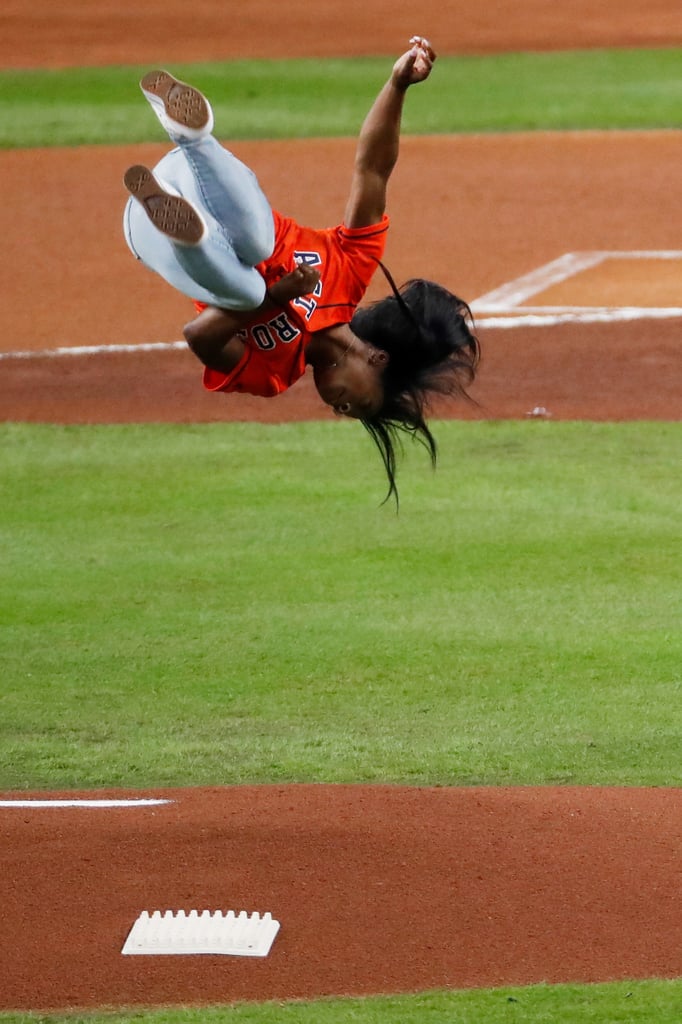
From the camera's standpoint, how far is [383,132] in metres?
6.23

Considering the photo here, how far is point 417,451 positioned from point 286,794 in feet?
20.9

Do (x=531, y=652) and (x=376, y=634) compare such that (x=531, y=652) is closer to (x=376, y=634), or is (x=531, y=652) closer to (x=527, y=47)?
(x=376, y=634)

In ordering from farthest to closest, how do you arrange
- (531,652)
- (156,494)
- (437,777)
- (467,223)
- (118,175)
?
(118,175) → (467,223) → (156,494) → (531,652) → (437,777)

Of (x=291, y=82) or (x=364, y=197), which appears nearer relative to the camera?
(x=364, y=197)

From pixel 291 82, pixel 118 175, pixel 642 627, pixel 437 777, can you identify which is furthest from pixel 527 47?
pixel 437 777

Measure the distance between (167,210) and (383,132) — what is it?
3.39ft

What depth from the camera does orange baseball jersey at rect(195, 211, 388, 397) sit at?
621cm

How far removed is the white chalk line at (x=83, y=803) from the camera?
7309mm

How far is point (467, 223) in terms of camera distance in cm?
1859

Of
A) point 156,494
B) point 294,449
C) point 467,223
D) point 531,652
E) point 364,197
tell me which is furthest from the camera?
point 467,223

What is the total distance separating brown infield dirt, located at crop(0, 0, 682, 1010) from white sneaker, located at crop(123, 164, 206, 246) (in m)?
2.48

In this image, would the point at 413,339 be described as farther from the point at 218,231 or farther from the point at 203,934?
the point at 203,934

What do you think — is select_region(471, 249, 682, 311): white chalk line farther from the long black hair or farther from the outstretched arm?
the outstretched arm

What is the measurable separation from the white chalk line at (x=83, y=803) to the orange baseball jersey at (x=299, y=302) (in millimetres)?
1942
